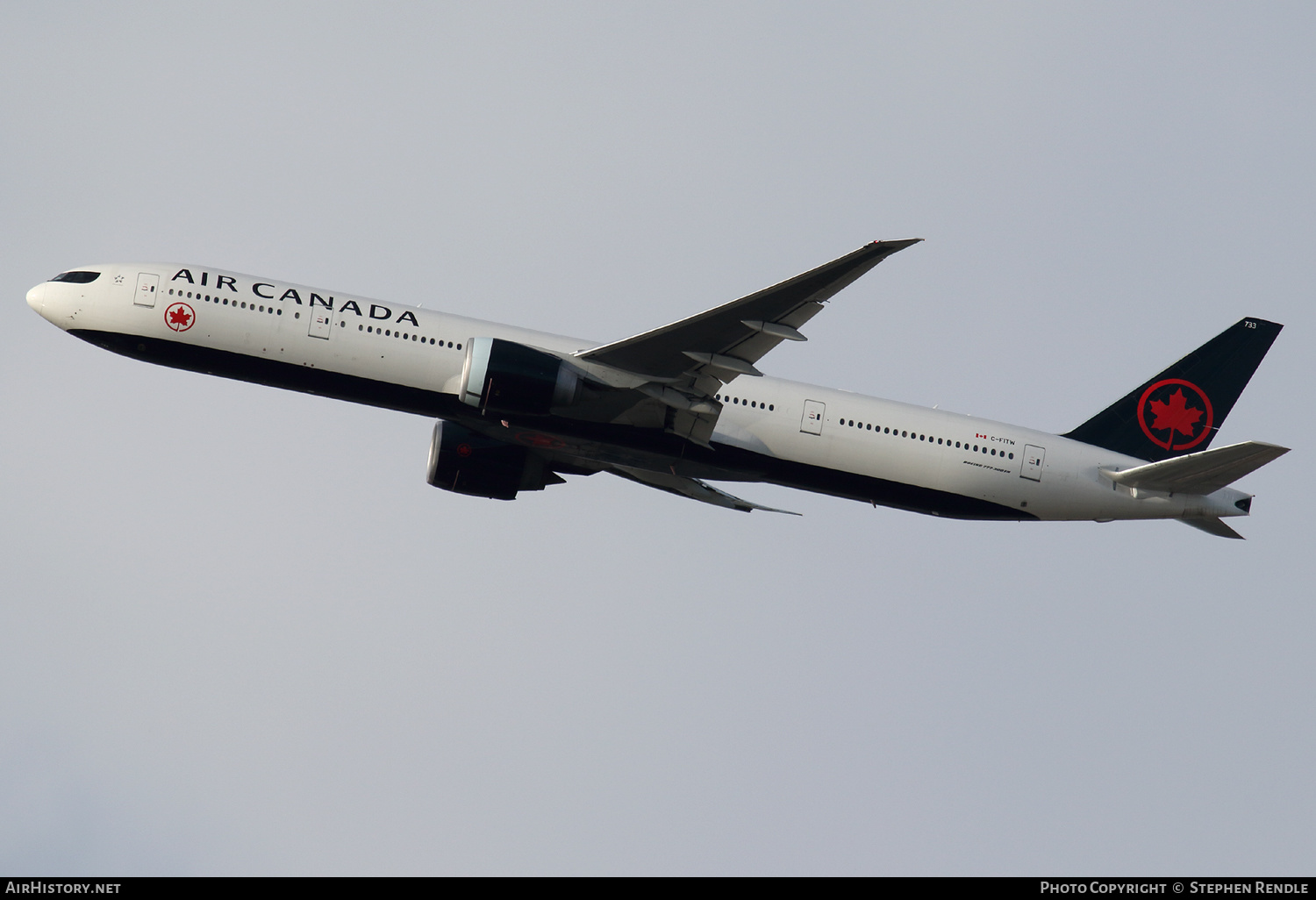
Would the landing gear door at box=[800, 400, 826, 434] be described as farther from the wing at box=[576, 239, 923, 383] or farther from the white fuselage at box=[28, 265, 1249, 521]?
the wing at box=[576, 239, 923, 383]

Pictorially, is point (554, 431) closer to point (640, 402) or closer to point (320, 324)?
point (640, 402)

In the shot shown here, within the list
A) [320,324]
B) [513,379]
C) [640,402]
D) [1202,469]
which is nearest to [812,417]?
[640,402]

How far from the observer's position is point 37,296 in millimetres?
38438

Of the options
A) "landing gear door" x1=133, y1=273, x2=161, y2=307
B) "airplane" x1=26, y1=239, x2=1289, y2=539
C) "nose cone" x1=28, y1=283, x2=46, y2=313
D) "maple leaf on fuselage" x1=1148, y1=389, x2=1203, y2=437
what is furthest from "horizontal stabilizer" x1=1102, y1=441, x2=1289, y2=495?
"nose cone" x1=28, y1=283, x2=46, y2=313

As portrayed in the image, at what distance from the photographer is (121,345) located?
3769 centimetres

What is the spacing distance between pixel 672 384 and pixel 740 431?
2884 mm

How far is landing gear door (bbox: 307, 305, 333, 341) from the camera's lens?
37.3 metres

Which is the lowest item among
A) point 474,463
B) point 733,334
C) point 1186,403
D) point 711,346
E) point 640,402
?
point 474,463

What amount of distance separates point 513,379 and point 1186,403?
73.9 ft

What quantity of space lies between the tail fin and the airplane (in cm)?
133

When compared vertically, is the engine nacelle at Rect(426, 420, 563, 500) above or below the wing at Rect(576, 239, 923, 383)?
below

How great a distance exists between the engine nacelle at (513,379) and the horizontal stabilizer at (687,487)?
5.32 m
